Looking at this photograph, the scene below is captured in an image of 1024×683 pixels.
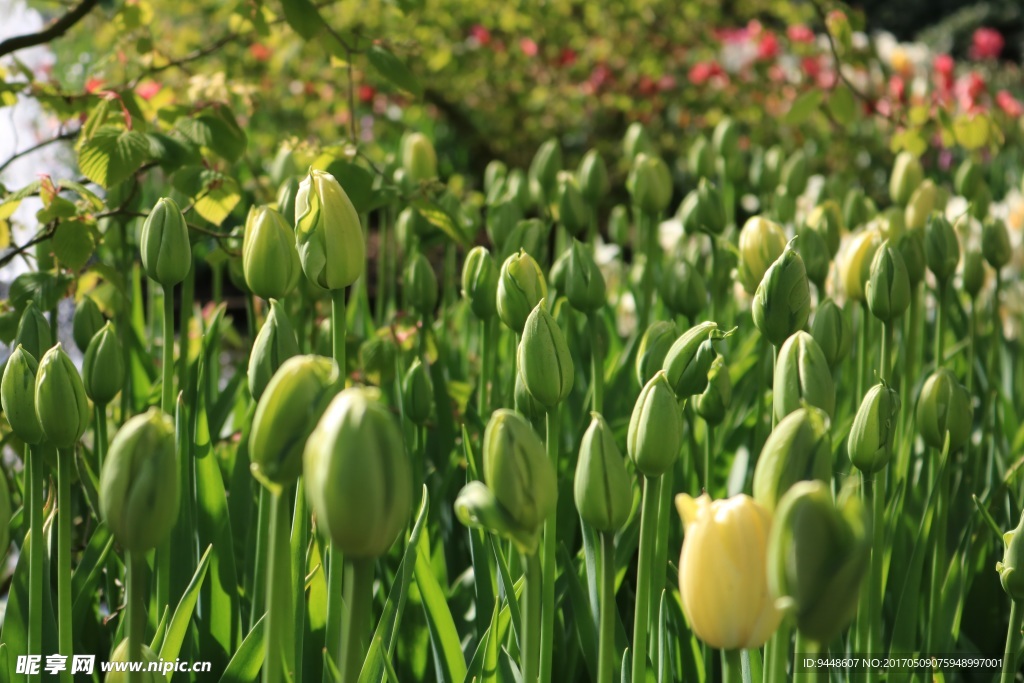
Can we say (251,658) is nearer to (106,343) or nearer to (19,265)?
(106,343)

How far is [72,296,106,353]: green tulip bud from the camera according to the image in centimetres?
138

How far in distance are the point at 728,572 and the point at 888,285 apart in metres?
0.69

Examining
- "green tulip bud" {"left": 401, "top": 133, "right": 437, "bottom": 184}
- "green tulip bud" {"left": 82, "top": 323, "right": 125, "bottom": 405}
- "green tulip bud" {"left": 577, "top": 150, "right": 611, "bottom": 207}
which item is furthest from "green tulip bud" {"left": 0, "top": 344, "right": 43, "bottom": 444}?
"green tulip bud" {"left": 577, "top": 150, "right": 611, "bottom": 207}

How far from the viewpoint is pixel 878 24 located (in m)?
14.5

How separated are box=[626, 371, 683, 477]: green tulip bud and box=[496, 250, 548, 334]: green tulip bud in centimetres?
31

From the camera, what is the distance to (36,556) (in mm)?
938

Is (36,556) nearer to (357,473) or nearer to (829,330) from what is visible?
(357,473)

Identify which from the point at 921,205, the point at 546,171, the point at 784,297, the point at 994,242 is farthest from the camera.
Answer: the point at 546,171

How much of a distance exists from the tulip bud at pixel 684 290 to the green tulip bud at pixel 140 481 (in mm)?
1007

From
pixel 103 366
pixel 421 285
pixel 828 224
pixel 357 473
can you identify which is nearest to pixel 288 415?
pixel 357 473

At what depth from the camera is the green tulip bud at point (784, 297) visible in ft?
3.38

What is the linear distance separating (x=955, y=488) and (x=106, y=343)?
1220 mm

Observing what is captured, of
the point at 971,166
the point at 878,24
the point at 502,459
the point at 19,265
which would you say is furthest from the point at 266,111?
the point at 878,24

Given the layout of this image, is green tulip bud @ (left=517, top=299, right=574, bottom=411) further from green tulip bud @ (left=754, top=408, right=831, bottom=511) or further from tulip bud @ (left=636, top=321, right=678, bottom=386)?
green tulip bud @ (left=754, top=408, right=831, bottom=511)
